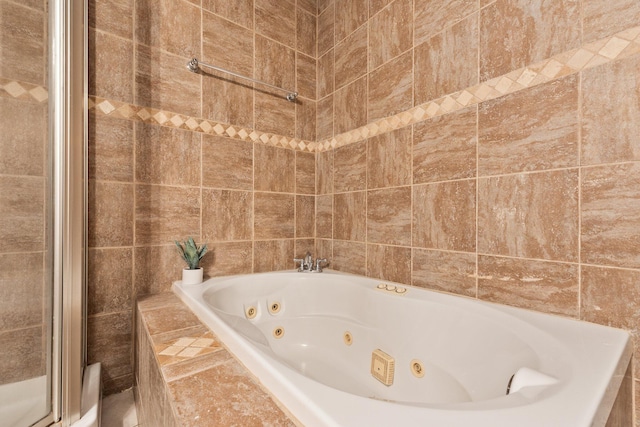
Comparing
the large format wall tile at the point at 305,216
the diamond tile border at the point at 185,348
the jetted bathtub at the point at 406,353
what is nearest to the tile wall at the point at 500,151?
the jetted bathtub at the point at 406,353

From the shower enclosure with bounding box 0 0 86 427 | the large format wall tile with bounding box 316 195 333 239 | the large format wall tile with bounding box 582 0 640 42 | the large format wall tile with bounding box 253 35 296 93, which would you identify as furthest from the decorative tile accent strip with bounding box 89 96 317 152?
the large format wall tile with bounding box 582 0 640 42

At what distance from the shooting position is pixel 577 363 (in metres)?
0.59

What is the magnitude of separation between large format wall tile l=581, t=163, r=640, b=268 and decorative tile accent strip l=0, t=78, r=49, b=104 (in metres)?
1.48

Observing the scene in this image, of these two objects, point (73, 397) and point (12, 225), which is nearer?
point (12, 225)

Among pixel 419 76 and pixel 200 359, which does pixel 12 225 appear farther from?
pixel 419 76

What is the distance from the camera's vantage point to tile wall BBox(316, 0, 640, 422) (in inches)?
31.7

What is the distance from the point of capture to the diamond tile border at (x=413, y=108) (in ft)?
2.57

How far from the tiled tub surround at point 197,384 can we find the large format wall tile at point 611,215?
96cm

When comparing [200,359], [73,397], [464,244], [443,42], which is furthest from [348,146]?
[73,397]

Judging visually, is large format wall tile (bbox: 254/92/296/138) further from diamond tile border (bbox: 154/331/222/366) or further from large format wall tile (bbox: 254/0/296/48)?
diamond tile border (bbox: 154/331/222/366)

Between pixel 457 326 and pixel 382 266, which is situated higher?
pixel 382 266

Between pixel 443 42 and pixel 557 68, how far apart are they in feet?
1.51

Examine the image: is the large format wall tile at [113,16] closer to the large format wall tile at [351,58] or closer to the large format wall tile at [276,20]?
the large format wall tile at [276,20]

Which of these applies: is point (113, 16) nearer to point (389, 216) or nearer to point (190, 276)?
point (190, 276)
